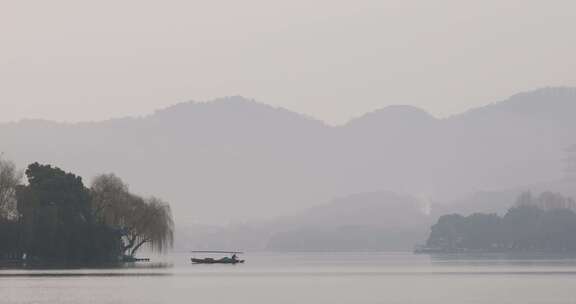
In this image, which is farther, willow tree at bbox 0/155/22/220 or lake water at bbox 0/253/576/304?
willow tree at bbox 0/155/22/220

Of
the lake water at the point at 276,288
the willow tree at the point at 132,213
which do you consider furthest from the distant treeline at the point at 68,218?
the lake water at the point at 276,288

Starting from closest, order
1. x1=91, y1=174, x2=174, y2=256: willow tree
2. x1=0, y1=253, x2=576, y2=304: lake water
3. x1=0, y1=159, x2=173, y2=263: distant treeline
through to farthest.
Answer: x1=0, y1=253, x2=576, y2=304: lake water, x1=0, y1=159, x2=173, y2=263: distant treeline, x1=91, y1=174, x2=174, y2=256: willow tree

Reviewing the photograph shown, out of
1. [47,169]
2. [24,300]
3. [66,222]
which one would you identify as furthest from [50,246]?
[24,300]

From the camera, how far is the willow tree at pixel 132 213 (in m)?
156

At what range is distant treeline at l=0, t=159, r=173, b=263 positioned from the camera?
5379 inches

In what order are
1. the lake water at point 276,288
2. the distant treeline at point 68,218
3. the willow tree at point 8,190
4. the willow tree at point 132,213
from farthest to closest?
the willow tree at point 132,213 < the willow tree at point 8,190 < the distant treeline at point 68,218 < the lake water at point 276,288

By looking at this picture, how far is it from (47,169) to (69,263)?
11138 millimetres

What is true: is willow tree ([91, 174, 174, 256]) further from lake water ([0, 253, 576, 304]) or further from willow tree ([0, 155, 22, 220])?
lake water ([0, 253, 576, 304])

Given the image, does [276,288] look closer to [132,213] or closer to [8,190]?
[8,190]

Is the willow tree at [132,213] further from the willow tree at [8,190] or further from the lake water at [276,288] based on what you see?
the lake water at [276,288]

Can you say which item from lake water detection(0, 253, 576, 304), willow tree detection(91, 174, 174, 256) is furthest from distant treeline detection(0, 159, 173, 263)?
lake water detection(0, 253, 576, 304)

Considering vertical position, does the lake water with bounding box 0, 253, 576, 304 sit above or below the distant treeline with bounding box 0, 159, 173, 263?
A: below

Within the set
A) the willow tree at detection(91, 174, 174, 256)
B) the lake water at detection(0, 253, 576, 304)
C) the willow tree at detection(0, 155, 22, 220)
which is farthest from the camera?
the willow tree at detection(91, 174, 174, 256)

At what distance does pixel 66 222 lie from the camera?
139375 millimetres
